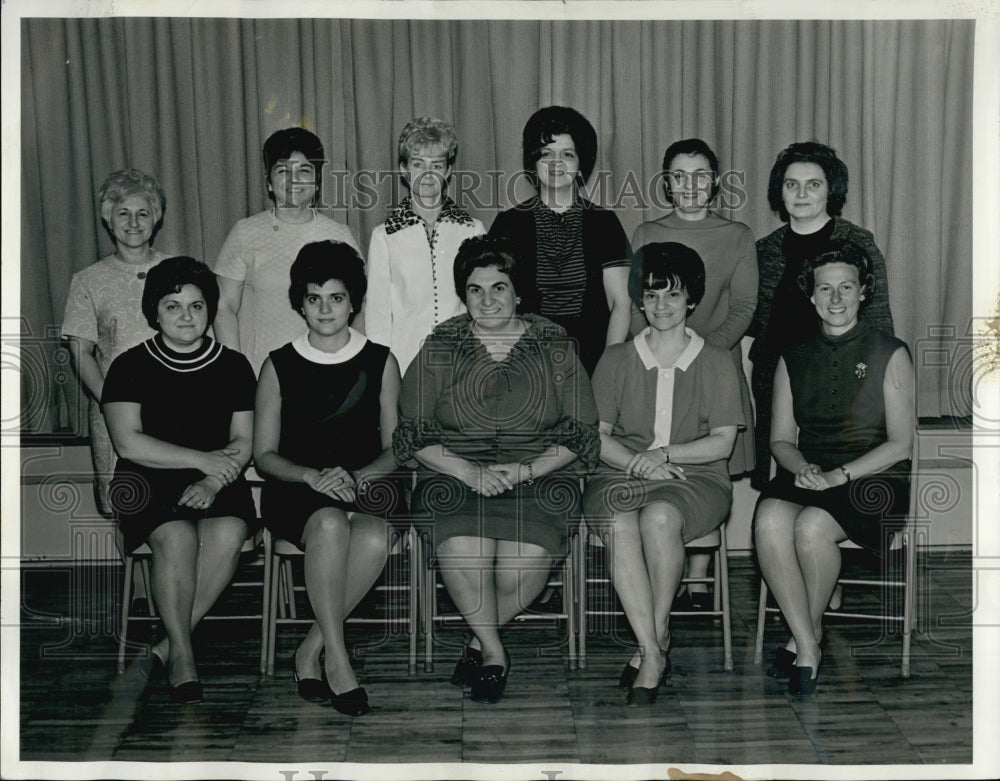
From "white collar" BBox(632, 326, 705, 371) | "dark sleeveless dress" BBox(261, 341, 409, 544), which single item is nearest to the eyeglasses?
"white collar" BBox(632, 326, 705, 371)

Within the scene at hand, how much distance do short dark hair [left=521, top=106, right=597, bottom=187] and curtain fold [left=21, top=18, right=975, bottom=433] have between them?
0.90ft

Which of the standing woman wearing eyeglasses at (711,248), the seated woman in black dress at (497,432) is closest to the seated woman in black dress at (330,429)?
the seated woman in black dress at (497,432)

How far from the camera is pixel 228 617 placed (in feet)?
14.1

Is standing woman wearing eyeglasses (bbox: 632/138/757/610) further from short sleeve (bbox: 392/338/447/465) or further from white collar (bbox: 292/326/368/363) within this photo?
white collar (bbox: 292/326/368/363)

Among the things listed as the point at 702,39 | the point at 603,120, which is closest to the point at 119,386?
the point at 603,120

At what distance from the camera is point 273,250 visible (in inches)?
175

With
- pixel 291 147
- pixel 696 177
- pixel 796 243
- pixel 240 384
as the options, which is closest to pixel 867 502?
pixel 796 243

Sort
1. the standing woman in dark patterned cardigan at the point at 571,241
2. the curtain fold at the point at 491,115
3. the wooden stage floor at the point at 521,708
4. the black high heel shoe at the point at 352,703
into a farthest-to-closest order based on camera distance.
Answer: the curtain fold at the point at 491,115, the standing woman in dark patterned cardigan at the point at 571,241, the black high heel shoe at the point at 352,703, the wooden stage floor at the point at 521,708

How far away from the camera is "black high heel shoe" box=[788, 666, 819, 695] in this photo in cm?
397

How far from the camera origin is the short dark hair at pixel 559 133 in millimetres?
4352

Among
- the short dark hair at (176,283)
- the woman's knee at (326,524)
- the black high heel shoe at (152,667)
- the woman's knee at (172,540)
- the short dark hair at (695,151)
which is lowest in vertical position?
the black high heel shoe at (152,667)

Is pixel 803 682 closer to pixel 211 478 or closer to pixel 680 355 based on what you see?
pixel 680 355

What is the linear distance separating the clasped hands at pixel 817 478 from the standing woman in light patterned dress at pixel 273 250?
178 cm

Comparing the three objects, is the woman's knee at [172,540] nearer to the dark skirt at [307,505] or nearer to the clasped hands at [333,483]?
the dark skirt at [307,505]
